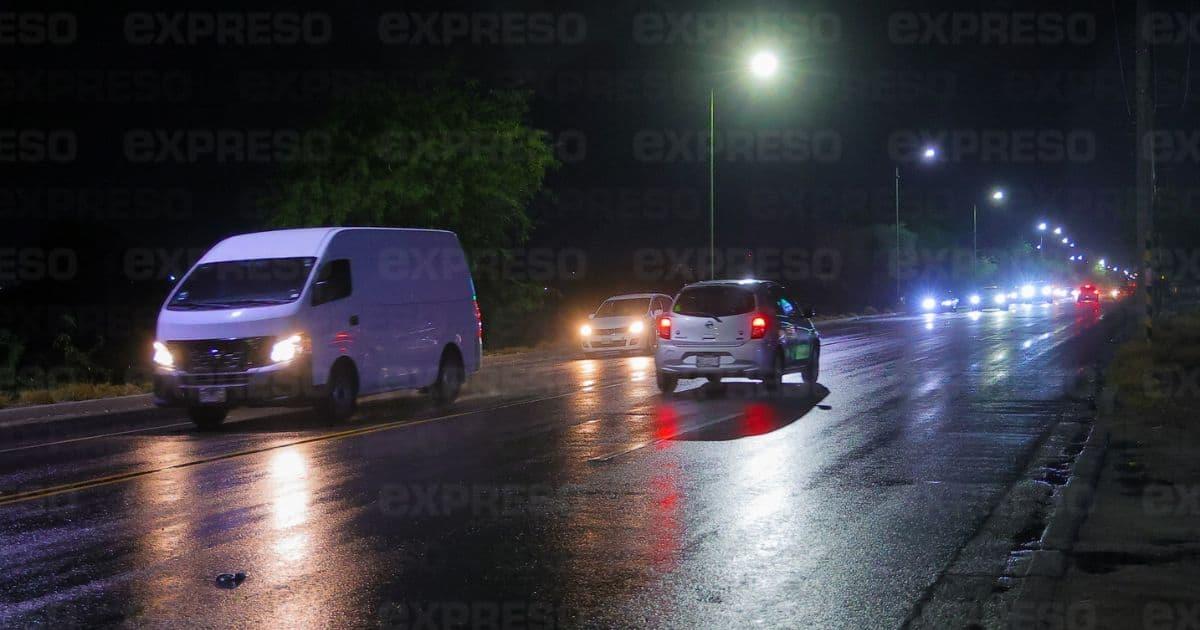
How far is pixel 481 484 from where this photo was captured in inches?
421

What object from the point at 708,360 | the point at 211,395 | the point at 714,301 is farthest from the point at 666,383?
the point at 211,395

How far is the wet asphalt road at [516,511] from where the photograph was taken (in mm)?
6691

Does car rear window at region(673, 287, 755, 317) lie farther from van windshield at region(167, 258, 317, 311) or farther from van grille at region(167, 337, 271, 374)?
van grille at region(167, 337, 271, 374)

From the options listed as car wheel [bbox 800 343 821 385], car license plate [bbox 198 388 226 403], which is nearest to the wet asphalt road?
car license plate [bbox 198 388 226 403]

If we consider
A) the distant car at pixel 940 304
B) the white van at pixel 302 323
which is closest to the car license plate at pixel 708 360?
the white van at pixel 302 323

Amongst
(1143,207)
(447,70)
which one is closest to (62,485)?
(1143,207)

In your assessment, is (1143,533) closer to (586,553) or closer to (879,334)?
(586,553)

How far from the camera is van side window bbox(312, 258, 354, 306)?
15.8m

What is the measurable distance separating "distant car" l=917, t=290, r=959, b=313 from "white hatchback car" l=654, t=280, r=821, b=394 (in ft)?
198

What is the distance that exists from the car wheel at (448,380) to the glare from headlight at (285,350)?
11.3 feet

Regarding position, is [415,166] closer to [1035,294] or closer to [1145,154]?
[1145,154]

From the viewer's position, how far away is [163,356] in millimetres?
15734

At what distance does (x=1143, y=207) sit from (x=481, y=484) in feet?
54.1

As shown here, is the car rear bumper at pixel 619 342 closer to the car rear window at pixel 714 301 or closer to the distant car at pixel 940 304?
the car rear window at pixel 714 301
